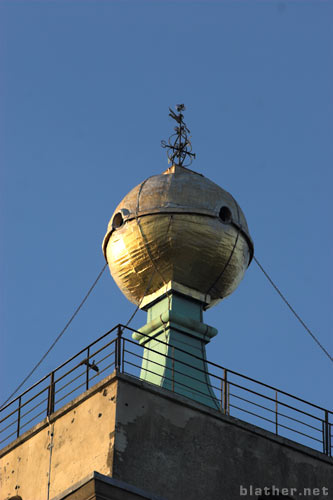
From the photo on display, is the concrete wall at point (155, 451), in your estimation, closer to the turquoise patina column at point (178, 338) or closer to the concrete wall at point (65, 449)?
the concrete wall at point (65, 449)

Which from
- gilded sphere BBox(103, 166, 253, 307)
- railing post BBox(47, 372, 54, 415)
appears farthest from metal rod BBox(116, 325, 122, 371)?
gilded sphere BBox(103, 166, 253, 307)

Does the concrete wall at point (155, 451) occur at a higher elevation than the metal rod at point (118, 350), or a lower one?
lower

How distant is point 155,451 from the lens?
94.2 ft

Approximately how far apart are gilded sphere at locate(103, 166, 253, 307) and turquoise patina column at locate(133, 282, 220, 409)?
275 millimetres

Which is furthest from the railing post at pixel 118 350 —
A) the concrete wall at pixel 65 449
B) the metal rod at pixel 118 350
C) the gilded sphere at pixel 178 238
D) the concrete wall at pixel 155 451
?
the gilded sphere at pixel 178 238

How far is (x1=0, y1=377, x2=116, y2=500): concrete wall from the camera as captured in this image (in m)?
28.5

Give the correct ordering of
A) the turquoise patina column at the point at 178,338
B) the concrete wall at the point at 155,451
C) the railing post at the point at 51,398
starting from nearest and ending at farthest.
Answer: the concrete wall at the point at 155,451 → the railing post at the point at 51,398 → the turquoise patina column at the point at 178,338

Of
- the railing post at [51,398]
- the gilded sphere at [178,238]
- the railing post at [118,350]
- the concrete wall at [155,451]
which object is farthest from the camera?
the gilded sphere at [178,238]

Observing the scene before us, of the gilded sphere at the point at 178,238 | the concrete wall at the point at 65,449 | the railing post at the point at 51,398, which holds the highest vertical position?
the gilded sphere at the point at 178,238

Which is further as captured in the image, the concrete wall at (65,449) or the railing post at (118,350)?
the railing post at (118,350)

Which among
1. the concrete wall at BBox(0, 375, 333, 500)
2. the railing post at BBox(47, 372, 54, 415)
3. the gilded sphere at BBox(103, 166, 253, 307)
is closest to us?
the concrete wall at BBox(0, 375, 333, 500)

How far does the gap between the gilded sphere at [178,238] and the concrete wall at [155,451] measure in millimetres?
5519

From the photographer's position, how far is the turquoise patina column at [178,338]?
33344 mm

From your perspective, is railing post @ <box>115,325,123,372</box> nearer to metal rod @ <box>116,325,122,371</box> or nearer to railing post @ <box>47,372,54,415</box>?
metal rod @ <box>116,325,122,371</box>
